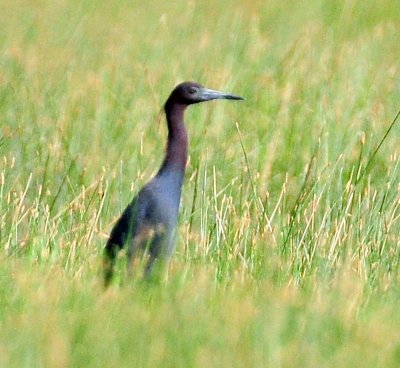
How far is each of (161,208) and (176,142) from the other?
399 mm

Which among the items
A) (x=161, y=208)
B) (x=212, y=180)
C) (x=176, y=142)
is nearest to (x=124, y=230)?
(x=161, y=208)

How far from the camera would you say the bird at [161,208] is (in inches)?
200

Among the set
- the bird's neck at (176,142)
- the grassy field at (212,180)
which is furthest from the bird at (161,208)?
the grassy field at (212,180)

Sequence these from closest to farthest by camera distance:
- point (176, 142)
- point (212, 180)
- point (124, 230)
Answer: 1. point (124, 230)
2. point (176, 142)
3. point (212, 180)

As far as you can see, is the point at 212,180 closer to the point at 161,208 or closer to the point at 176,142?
the point at 176,142

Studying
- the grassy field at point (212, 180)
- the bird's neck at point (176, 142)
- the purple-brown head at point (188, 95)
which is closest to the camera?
the grassy field at point (212, 180)

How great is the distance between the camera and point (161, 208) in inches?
209

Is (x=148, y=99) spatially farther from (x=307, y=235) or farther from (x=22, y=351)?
(x=22, y=351)

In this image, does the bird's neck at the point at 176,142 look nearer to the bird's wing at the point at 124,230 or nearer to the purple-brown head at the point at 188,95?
the purple-brown head at the point at 188,95

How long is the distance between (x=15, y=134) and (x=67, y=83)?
2.43 feet

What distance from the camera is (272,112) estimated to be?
7.31 metres

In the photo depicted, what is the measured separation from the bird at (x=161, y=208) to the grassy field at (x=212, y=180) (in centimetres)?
13

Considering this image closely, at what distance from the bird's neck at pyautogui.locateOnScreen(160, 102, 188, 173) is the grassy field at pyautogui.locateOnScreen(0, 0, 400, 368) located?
0.28m

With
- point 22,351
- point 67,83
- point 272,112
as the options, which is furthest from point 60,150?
point 22,351
